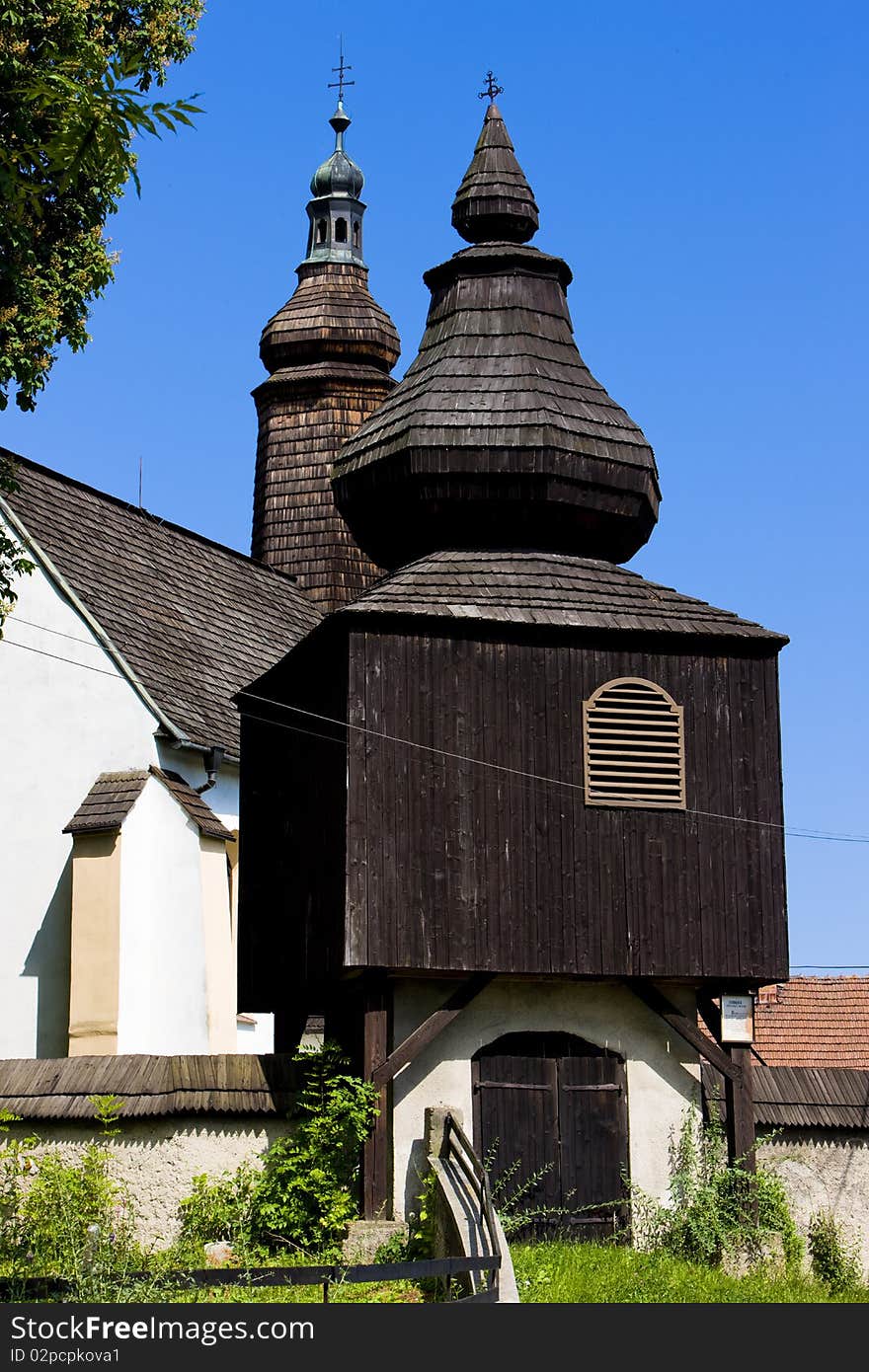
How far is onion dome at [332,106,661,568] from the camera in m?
19.8

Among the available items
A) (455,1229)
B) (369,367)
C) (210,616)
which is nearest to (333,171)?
(369,367)

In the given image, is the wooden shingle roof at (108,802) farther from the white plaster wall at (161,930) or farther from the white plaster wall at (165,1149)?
the white plaster wall at (165,1149)

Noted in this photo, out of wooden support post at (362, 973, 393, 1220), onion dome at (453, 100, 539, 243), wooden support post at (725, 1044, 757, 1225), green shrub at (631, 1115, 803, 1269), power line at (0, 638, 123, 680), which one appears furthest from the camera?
power line at (0, 638, 123, 680)

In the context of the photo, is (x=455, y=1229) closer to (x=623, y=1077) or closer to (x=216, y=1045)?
(x=623, y=1077)

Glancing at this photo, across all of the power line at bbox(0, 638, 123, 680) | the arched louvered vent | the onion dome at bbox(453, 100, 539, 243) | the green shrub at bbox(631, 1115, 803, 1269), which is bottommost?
the green shrub at bbox(631, 1115, 803, 1269)

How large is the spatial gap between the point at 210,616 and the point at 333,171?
12.8m

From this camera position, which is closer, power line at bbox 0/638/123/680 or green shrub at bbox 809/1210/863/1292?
green shrub at bbox 809/1210/863/1292

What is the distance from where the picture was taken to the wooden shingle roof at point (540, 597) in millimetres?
18391

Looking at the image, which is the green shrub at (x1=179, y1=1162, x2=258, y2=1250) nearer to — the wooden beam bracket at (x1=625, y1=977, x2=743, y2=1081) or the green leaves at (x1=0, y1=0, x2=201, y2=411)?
the wooden beam bracket at (x1=625, y1=977, x2=743, y2=1081)

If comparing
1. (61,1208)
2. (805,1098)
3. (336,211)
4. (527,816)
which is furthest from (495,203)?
(336,211)

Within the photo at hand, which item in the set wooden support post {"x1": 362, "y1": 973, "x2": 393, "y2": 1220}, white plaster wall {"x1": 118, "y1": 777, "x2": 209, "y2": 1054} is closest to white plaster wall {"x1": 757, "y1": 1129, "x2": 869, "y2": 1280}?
wooden support post {"x1": 362, "y1": 973, "x2": 393, "y2": 1220}

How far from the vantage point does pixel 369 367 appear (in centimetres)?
3678

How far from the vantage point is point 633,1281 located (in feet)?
50.2

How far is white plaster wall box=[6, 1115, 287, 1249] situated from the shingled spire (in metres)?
18.6
